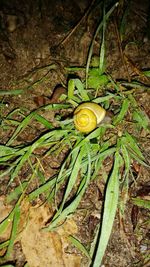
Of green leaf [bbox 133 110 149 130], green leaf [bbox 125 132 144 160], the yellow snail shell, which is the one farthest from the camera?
green leaf [bbox 133 110 149 130]

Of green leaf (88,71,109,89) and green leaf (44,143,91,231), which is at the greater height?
green leaf (88,71,109,89)

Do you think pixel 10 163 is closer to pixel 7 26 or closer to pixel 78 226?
pixel 78 226

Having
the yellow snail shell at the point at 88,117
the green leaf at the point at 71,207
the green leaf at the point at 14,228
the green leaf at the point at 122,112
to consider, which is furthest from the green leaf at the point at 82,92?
the green leaf at the point at 14,228

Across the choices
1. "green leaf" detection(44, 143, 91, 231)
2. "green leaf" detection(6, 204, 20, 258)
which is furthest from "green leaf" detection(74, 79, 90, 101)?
"green leaf" detection(6, 204, 20, 258)

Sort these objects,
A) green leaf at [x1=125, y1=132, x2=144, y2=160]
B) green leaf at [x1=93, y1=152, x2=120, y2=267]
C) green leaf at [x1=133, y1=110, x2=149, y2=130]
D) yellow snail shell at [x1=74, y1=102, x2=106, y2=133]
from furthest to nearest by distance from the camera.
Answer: green leaf at [x1=133, y1=110, x2=149, y2=130]
green leaf at [x1=125, y1=132, x2=144, y2=160]
yellow snail shell at [x1=74, y1=102, x2=106, y2=133]
green leaf at [x1=93, y1=152, x2=120, y2=267]

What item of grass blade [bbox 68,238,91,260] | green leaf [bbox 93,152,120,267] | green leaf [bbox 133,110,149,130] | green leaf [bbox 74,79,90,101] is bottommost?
grass blade [bbox 68,238,91,260]

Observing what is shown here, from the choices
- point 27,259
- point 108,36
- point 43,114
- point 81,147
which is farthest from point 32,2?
point 27,259

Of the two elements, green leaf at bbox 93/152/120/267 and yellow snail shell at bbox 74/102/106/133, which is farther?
yellow snail shell at bbox 74/102/106/133

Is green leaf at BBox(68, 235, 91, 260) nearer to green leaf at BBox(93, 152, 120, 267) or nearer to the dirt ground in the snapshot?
the dirt ground
